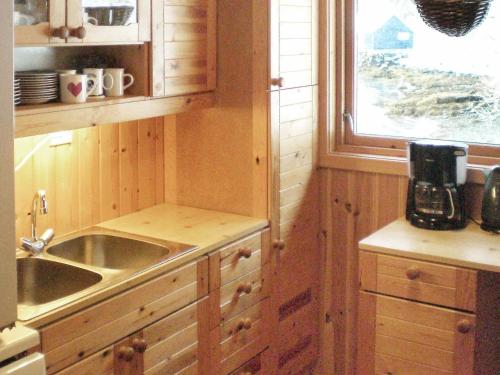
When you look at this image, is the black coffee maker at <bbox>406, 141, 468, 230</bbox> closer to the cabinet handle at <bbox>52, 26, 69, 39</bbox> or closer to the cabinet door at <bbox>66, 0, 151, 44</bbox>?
the cabinet door at <bbox>66, 0, 151, 44</bbox>

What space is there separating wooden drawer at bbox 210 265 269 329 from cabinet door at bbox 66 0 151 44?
921 mm

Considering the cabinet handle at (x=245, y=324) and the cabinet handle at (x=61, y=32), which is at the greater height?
the cabinet handle at (x=61, y=32)

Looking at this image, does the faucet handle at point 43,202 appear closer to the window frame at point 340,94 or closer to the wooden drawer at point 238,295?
the wooden drawer at point 238,295

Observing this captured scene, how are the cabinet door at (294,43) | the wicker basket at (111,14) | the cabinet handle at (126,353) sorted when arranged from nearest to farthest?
the cabinet handle at (126,353), the wicker basket at (111,14), the cabinet door at (294,43)

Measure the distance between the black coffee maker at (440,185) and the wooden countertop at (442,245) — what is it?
46mm

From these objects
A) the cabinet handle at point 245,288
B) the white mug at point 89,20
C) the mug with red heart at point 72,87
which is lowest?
the cabinet handle at point 245,288

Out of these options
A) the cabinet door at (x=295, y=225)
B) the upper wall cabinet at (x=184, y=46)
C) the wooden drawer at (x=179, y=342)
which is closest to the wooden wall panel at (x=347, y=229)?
the cabinet door at (x=295, y=225)

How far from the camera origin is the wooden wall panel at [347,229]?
127 inches

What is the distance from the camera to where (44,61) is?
2.64m

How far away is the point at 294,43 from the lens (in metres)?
3.10

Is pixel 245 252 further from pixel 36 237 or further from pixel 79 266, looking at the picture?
pixel 36 237

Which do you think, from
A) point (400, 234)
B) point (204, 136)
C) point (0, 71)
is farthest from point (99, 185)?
point (0, 71)

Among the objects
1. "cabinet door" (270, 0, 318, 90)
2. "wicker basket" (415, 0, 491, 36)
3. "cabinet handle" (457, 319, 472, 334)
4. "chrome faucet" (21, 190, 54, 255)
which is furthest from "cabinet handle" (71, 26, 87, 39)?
"cabinet handle" (457, 319, 472, 334)

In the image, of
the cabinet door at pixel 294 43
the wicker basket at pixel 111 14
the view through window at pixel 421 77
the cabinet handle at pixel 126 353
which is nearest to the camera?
the cabinet handle at pixel 126 353
